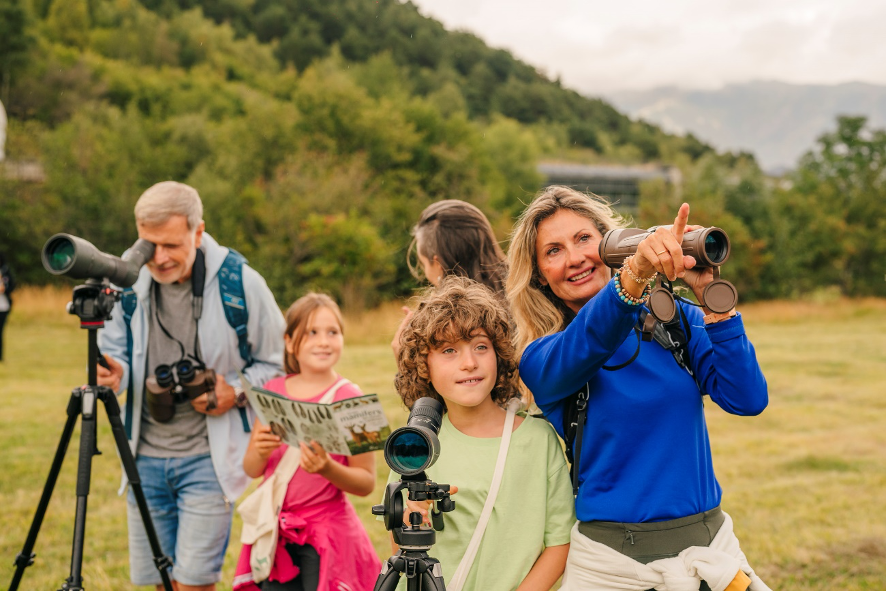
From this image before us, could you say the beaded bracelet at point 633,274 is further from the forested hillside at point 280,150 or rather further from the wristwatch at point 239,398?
the forested hillside at point 280,150

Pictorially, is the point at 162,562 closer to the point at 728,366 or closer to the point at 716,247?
the point at 728,366

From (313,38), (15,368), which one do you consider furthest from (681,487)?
(313,38)

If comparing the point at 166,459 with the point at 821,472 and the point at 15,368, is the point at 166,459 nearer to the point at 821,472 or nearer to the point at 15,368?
the point at 821,472

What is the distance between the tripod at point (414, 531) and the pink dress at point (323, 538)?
123 cm

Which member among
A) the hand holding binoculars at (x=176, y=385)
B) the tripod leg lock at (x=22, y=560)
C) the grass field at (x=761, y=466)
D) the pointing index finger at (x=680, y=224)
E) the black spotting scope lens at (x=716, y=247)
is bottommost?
the grass field at (x=761, y=466)

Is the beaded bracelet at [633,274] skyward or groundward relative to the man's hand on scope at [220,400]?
skyward

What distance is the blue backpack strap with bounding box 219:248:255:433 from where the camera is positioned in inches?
133

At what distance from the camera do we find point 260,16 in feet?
200

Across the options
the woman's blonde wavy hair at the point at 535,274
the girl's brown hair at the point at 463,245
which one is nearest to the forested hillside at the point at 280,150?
the girl's brown hair at the point at 463,245

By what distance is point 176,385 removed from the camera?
327 centimetres

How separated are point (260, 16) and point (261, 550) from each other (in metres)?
64.6

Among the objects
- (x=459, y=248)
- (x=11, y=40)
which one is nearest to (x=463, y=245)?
(x=459, y=248)

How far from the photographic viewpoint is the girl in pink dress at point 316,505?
291 centimetres

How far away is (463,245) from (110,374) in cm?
168
